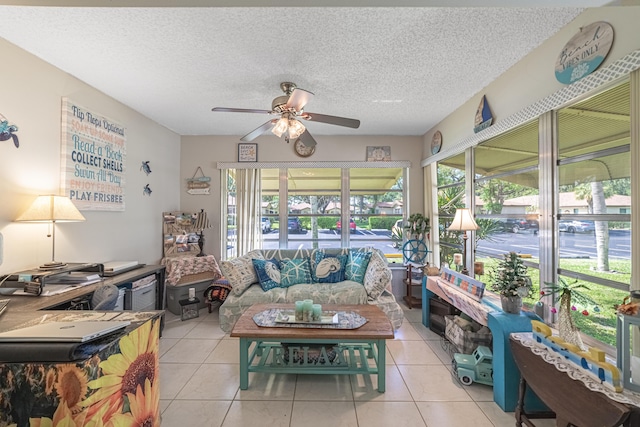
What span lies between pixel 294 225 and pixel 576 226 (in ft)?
11.2

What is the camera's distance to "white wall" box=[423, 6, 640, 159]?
1.46 m

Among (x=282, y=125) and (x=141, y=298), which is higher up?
(x=282, y=125)

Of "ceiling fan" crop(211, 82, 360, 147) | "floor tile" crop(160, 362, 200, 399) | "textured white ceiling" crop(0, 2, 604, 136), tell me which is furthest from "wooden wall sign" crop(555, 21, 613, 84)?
"floor tile" crop(160, 362, 200, 399)

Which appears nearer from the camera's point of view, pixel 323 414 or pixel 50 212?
pixel 323 414

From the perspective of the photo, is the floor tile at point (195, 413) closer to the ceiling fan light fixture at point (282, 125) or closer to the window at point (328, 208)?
the ceiling fan light fixture at point (282, 125)

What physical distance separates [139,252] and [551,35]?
15.1 ft

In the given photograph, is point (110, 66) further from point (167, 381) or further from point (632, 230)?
point (632, 230)

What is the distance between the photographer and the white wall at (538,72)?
57.3 inches

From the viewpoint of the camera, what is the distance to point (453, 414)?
5.90ft

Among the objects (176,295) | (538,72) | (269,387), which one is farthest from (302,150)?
(269,387)

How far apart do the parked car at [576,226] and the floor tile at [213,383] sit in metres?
2.71

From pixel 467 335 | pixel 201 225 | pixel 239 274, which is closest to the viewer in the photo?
pixel 467 335

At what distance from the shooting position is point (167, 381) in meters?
2.12

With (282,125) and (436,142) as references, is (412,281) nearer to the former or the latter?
(436,142)
